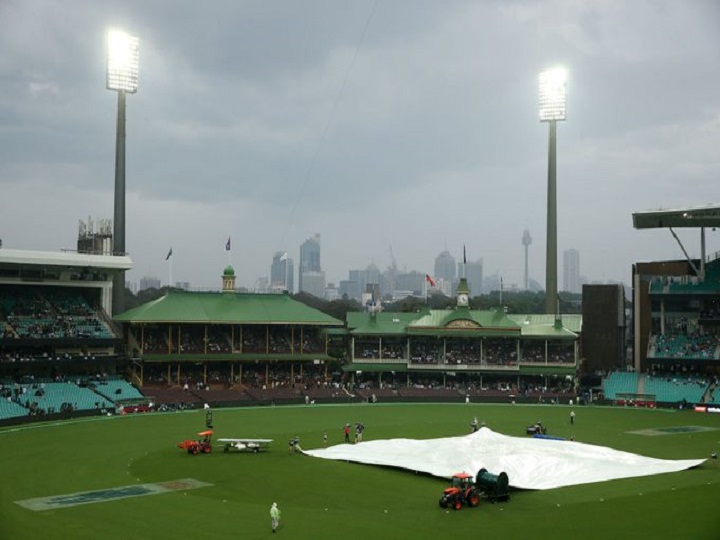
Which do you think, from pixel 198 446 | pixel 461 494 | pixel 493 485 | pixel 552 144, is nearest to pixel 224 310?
pixel 198 446

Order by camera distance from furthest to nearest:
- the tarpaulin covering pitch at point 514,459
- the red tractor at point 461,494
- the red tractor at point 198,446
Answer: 1. the red tractor at point 198,446
2. the tarpaulin covering pitch at point 514,459
3. the red tractor at point 461,494

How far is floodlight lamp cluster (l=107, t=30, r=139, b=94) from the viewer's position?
86500mm

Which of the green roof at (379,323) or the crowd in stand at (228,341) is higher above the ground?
the green roof at (379,323)

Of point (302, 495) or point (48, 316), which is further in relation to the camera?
point (48, 316)

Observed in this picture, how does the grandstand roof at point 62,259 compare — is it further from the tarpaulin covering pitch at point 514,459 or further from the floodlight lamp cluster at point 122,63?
the tarpaulin covering pitch at point 514,459

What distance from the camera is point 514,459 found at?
3684cm

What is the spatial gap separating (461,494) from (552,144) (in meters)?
78.6

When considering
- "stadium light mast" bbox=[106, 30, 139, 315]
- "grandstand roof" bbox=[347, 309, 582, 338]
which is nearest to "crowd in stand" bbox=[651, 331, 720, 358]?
"grandstand roof" bbox=[347, 309, 582, 338]

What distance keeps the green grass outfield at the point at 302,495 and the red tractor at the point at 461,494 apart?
45 cm

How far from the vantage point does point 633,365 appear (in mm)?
92312

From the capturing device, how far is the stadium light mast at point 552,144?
102m

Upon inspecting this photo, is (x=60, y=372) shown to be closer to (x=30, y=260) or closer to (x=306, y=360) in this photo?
(x=30, y=260)

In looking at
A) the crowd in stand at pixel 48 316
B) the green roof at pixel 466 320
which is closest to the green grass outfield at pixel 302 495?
the crowd in stand at pixel 48 316

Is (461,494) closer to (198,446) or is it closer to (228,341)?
(198,446)
